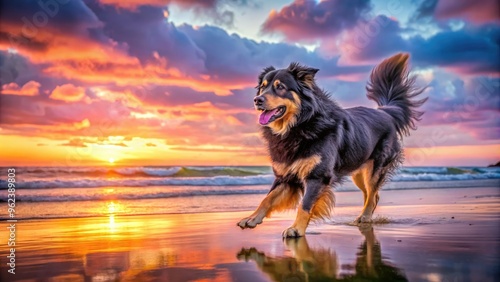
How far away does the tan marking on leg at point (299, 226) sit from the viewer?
4652mm

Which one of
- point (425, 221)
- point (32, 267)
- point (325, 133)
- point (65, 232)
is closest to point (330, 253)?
point (325, 133)

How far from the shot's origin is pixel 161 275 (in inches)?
117

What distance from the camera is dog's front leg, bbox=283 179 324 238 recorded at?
4.68 m

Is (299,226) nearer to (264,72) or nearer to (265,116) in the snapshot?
(265,116)

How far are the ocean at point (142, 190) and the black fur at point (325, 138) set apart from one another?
0.49 m

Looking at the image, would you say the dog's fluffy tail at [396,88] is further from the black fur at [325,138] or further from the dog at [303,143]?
the dog at [303,143]

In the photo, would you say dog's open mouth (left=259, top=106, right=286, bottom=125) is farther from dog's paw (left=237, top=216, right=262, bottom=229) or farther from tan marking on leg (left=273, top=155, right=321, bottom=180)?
dog's paw (left=237, top=216, right=262, bottom=229)

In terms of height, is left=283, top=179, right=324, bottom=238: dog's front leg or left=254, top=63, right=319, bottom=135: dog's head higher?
left=254, top=63, right=319, bottom=135: dog's head

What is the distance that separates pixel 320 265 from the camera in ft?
10.5

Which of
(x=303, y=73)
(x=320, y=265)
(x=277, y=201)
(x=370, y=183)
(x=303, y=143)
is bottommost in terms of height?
(x=320, y=265)

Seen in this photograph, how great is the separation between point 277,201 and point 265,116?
0.93 m

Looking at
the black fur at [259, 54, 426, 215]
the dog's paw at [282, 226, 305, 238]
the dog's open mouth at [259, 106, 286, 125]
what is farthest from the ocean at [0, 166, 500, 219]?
the dog's open mouth at [259, 106, 286, 125]

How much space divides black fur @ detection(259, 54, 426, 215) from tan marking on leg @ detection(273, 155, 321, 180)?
0.03 meters

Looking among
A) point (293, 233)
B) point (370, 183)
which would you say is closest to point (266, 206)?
point (293, 233)
